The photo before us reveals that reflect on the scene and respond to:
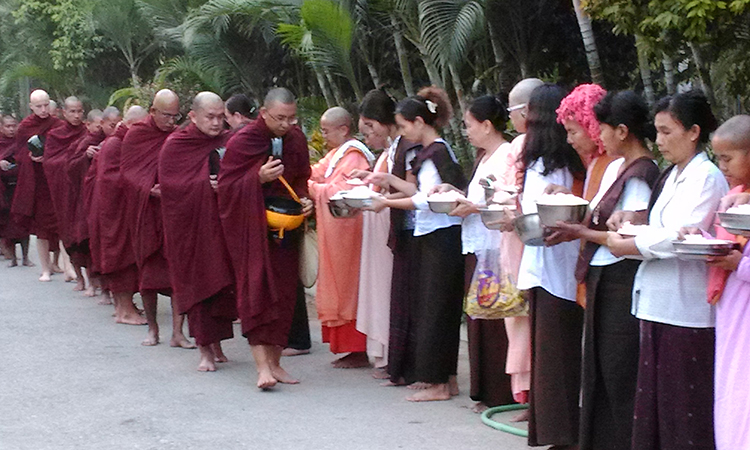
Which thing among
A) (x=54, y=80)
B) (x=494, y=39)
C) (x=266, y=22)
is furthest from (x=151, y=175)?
(x=54, y=80)

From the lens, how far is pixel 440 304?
6898mm

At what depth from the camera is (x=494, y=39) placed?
12375mm

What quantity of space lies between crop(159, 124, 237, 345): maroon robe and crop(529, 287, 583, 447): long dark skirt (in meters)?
2.95

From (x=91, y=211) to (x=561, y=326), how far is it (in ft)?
20.2

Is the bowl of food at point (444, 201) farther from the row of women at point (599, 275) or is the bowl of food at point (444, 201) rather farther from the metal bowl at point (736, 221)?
the metal bowl at point (736, 221)

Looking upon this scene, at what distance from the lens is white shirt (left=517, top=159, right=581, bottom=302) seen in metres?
5.42

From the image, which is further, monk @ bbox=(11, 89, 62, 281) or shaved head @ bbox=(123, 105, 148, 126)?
monk @ bbox=(11, 89, 62, 281)

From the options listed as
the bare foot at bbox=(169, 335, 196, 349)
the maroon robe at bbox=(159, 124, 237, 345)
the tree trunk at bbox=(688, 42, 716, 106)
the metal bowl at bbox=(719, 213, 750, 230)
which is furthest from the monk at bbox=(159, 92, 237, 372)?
the metal bowl at bbox=(719, 213, 750, 230)

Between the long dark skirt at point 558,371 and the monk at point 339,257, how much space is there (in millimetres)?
2626

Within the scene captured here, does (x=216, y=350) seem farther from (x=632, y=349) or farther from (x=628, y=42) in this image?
(x=628, y=42)

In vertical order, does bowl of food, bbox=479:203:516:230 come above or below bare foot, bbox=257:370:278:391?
above

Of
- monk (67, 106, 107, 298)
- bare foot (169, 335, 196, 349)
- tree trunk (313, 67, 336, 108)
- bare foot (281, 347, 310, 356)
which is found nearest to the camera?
bare foot (281, 347, 310, 356)

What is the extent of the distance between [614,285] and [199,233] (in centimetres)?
372

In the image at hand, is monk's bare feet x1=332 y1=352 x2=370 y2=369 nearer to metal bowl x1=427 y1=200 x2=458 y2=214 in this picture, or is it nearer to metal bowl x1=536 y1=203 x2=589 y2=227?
metal bowl x1=427 y1=200 x2=458 y2=214
